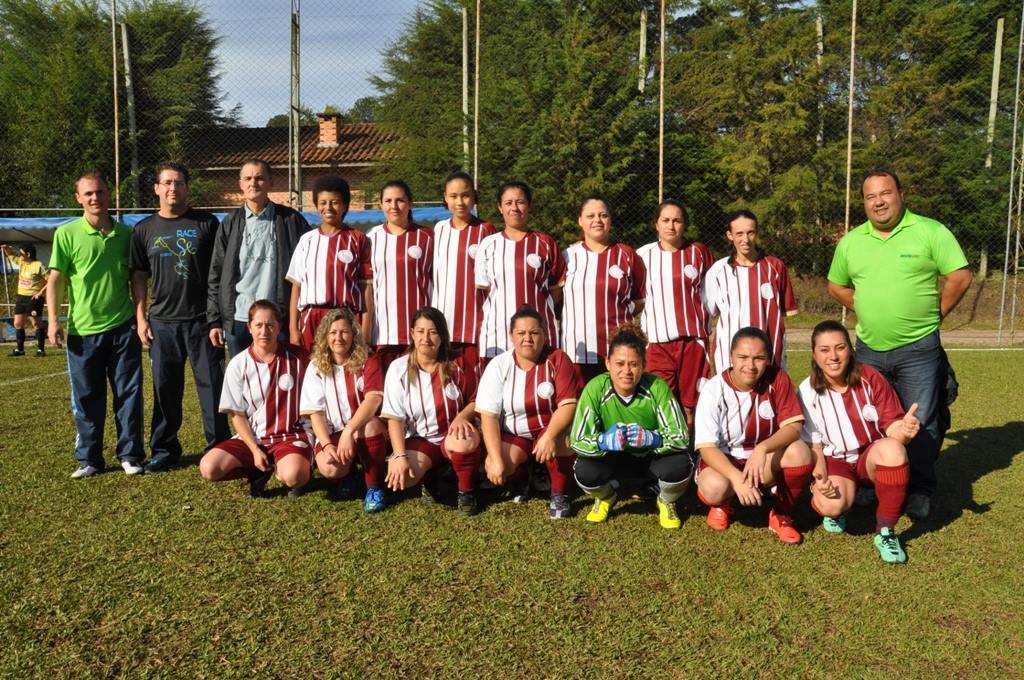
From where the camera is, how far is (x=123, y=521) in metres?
3.88

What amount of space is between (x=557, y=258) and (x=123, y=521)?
2.56 m

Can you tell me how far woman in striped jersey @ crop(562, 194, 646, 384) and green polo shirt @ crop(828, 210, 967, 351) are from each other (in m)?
1.19

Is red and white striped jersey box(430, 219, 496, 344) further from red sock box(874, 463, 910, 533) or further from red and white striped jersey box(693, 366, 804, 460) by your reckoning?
red sock box(874, 463, 910, 533)

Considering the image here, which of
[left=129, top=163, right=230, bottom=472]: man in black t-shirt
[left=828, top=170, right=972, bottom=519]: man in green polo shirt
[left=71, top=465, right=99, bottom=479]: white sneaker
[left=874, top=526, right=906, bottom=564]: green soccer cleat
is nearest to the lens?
[left=874, top=526, right=906, bottom=564]: green soccer cleat

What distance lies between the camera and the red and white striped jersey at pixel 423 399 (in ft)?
13.5

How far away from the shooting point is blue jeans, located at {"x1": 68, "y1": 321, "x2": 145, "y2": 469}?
4.69 m

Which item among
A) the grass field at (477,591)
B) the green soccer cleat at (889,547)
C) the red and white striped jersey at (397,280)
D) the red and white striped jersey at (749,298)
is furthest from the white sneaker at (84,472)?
the green soccer cleat at (889,547)

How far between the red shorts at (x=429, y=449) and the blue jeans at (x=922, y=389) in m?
2.33

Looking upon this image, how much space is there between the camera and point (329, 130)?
19109mm

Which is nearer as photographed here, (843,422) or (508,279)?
(843,422)

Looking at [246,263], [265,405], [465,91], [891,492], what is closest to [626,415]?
[891,492]

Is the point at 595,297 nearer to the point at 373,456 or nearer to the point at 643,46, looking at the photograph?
the point at 373,456

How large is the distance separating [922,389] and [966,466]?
119cm

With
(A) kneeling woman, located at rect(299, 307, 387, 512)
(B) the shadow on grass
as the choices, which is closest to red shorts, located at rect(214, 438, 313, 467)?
(A) kneeling woman, located at rect(299, 307, 387, 512)
